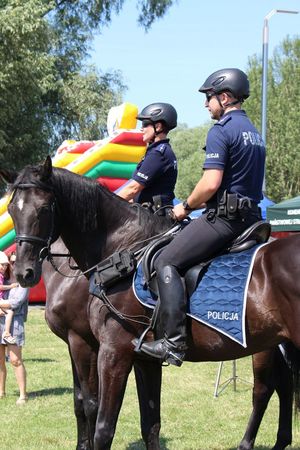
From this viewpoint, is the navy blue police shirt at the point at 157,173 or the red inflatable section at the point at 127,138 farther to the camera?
the red inflatable section at the point at 127,138

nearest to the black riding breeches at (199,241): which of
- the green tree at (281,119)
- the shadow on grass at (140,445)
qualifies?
the shadow on grass at (140,445)

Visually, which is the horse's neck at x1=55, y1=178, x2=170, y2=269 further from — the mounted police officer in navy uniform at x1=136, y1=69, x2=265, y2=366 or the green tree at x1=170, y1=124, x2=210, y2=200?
the green tree at x1=170, y1=124, x2=210, y2=200

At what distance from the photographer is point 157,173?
6.53 metres

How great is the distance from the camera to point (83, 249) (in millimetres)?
5816

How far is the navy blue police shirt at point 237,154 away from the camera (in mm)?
5207

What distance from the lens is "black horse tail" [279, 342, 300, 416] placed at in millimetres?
6703

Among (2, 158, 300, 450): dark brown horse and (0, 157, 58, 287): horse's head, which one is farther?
(0, 157, 58, 287): horse's head

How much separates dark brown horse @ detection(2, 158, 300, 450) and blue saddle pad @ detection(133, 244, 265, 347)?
0.06 metres

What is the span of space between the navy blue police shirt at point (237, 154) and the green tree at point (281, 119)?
42689mm

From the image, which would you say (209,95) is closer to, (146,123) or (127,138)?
(146,123)

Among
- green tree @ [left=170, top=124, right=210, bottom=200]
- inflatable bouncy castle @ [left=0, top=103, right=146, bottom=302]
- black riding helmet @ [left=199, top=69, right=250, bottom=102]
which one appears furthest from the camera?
green tree @ [left=170, top=124, right=210, bottom=200]

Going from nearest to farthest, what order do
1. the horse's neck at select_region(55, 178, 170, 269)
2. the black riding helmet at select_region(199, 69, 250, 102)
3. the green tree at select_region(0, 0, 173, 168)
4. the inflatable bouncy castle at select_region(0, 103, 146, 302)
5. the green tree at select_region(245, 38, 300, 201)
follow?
the black riding helmet at select_region(199, 69, 250, 102) < the horse's neck at select_region(55, 178, 170, 269) < the inflatable bouncy castle at select_region(0, 103, 146, 302) < the green tree at select_region(0, 0, 173, 168) < the green tree at select_region(245, 38, 300, 201)

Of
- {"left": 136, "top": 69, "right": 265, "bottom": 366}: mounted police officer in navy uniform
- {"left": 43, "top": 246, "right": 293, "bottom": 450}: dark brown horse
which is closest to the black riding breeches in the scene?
{"left": 136, "top": 69, "right": 265, "bottom": 366}: mounted police officer in navy uniform

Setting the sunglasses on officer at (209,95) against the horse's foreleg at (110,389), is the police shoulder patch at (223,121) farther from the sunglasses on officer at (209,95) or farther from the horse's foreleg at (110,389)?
the horse's foreleg at (110,389)
